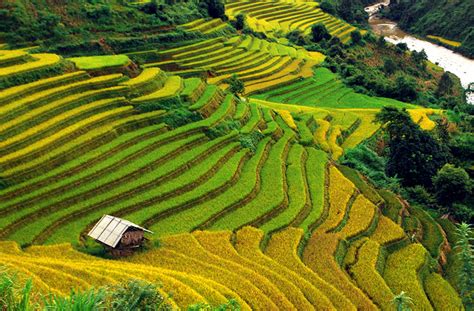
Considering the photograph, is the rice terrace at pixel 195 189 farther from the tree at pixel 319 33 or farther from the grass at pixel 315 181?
the tree at pixel 319 33

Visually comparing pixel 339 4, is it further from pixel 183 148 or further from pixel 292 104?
pixel 183 148

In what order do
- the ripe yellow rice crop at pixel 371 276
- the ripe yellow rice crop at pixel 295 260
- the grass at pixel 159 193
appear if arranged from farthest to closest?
1. the grass at pixel 159 193
2. the ripe yellow rice crop at pixel 371 276
3. the ripe yellow rice crop at pixel 295 260

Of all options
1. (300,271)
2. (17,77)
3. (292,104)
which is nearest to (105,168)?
(17,77)

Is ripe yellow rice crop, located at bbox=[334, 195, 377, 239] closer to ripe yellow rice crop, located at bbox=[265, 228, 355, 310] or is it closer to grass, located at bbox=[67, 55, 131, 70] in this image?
ripe yellow rice crop, located at bbox=[265, 228, 355, 310]

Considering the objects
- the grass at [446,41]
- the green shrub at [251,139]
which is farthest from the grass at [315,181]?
the grass at [446,41]

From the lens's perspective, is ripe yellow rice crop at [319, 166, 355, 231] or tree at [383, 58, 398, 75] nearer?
ripe yellow rice crop at [319, 166, 355, 231]

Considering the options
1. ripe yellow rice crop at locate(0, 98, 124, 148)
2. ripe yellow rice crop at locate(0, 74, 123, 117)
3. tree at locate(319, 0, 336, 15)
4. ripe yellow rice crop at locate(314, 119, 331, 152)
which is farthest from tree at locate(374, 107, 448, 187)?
tree at locate(319, 0, 336, 15)

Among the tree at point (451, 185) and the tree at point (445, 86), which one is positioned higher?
the tree at point (451, 185)

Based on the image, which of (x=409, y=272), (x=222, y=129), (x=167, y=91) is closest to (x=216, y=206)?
(x=222, y=129)
